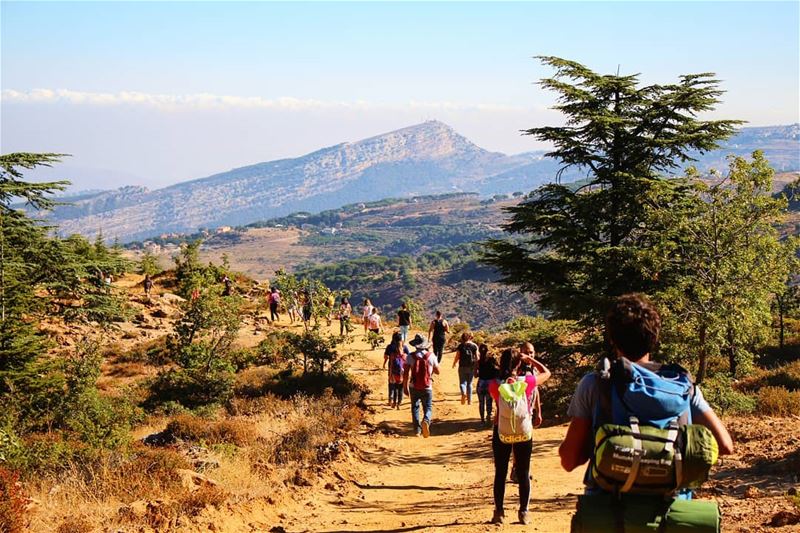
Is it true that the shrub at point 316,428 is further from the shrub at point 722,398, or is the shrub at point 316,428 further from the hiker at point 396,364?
the shrub at point 722,398

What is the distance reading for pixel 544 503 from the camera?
765 cm

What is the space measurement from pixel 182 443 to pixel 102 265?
501 inches

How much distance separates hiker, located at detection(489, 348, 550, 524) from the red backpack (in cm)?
442

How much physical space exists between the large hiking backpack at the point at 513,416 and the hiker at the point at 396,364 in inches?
267

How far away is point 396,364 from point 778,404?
7604 mm

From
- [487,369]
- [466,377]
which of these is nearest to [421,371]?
[487,369]

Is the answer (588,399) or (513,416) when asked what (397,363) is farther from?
(588,399)

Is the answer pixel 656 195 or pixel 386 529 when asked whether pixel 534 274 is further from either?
pixel 386 529

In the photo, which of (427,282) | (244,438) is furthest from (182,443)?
(427,282)

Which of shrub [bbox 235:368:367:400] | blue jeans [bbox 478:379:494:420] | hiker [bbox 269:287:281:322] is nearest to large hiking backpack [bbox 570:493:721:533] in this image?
blue jeans [bbox 478:379:494:420]

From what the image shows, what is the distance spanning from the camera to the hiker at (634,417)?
116 inches

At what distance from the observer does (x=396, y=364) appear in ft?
46.3

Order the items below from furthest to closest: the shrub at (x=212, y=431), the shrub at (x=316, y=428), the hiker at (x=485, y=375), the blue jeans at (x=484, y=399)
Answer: the blue jeans at (x=484, y=399)
the hiker at (x=485, y=375)
the shrub at (x=212, y=431)
the shrub at (x=316, y=428)

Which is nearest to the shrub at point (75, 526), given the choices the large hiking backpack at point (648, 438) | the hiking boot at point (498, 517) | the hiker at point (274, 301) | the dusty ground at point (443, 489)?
the dusty ground at point (443, 489)
